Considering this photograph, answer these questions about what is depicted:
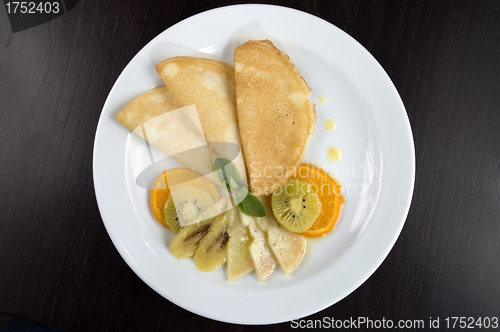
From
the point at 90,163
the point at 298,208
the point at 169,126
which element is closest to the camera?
the point at 298,208

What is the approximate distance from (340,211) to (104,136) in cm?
141

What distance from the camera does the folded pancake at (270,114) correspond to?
70.1 inches

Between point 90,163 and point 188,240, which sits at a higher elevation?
point 90,163

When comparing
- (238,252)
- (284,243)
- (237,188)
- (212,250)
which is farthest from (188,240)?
(284,243)

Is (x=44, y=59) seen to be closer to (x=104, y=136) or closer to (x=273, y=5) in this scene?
(x=104, y=136)

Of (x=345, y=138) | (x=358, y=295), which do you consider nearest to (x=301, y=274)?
(x=358, y=295)

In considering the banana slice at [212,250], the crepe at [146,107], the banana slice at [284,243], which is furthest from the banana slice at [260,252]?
the crepe at [146,107]

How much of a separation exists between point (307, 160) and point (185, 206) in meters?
0.75

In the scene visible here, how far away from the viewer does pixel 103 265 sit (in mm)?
1954

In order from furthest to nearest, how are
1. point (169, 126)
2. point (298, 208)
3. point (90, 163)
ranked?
point (90, 163) < point (169, 126) < point (298, 208)

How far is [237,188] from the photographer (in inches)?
69.9

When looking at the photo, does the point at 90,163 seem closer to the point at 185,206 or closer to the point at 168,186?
the point at 168,186

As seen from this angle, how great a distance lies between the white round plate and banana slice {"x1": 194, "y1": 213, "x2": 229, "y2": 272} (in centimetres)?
7

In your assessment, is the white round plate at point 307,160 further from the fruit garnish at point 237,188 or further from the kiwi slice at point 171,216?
the fruit garnish at point 237,188
